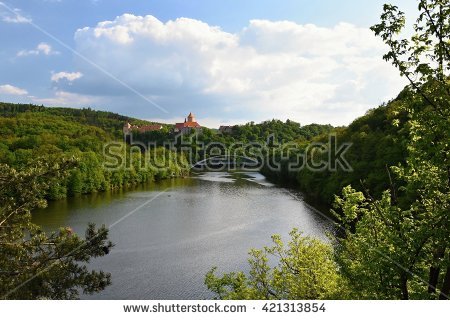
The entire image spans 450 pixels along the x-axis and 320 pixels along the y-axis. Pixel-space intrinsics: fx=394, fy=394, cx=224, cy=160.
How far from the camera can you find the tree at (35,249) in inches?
405

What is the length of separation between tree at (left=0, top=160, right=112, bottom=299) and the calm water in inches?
254

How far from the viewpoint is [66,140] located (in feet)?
216

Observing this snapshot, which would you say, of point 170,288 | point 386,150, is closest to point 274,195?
point 386,150

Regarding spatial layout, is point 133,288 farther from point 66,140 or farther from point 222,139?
point 222,139

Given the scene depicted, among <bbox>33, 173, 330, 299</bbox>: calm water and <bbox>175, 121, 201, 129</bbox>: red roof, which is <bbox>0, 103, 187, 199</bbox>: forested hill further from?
<bbox>175, 121, 201, 129</bbox>: red roof

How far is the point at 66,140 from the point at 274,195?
37890 millimetres

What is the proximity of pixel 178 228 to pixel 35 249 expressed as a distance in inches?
768

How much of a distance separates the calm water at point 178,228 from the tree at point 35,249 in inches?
254

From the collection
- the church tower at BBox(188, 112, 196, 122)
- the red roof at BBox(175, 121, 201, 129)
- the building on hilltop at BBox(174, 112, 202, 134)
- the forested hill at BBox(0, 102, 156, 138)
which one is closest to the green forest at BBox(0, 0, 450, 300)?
the forested hill at BBox(0, 102, 156, 138)

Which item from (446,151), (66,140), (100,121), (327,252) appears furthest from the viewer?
(100,121)

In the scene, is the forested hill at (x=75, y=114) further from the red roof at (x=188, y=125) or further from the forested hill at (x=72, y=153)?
the forested hill at (x=72, y=153)

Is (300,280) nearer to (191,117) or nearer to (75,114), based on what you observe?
(75,114)
